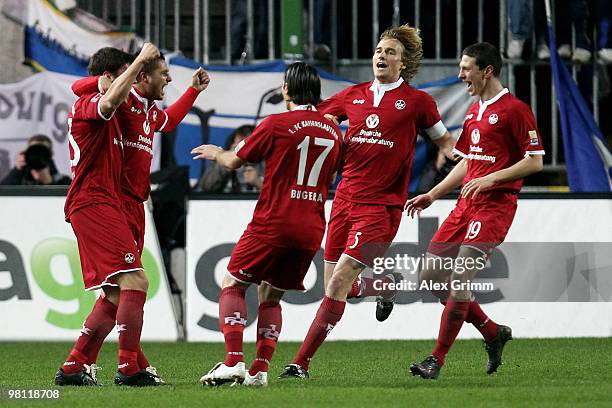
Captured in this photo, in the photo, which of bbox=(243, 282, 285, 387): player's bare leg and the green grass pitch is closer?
the green grass pitch

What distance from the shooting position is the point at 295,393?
25.7 ft

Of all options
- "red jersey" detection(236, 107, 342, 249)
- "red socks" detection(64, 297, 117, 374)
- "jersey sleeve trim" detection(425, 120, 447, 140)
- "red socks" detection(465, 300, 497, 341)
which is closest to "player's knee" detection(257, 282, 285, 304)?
"red jersey" detection(236, 107, 342, 249)

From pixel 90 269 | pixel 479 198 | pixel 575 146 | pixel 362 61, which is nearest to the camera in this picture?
pixel 90 269

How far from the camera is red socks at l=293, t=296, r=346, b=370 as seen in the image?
8.88 meters

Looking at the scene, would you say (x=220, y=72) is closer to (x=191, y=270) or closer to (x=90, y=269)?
(x=191, y=270)

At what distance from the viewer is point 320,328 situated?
8.87 metres

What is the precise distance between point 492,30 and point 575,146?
1.68 m

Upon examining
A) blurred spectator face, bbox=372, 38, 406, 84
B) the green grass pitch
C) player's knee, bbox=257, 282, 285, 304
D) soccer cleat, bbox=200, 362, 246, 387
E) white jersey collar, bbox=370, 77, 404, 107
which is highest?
blurred spectator face, bbox=372, 38, 406, 84

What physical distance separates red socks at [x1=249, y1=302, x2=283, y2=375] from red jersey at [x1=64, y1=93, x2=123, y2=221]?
3.81ft

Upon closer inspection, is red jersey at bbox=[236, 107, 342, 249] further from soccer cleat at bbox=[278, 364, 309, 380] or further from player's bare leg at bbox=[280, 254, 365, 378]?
soccer cleat at bbox=[278, 364, 309, 380]

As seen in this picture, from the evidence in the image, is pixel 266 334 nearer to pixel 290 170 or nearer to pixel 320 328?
pixel 320 328

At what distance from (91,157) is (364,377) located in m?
2.35

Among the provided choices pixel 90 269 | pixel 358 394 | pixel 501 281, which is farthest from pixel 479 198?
pixel 501 281

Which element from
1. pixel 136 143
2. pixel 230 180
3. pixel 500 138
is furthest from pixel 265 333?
pixel 230 180
